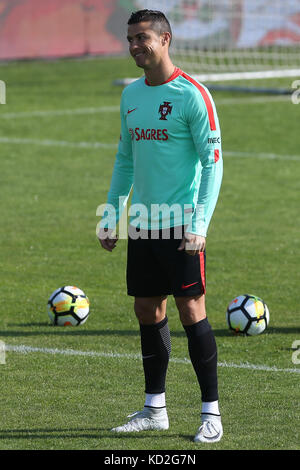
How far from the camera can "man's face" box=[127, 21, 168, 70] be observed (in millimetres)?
5652

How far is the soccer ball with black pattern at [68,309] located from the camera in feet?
27.9

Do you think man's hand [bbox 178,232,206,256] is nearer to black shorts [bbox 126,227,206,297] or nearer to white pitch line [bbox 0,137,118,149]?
black shorts [bbox 126,227,206,297]

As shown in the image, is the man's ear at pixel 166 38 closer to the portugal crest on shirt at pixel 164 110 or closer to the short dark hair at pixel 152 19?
the short dark hair at pixel 152 19

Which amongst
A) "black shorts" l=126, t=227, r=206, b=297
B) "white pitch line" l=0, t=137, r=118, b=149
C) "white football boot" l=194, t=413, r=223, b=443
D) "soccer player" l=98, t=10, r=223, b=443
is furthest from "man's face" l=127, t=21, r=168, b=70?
"white pitch line" l=0, t=137, r=118, b=149

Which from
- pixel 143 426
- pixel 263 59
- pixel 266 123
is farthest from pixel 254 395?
pixel 263 59

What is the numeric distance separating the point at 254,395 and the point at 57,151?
37.4 feet

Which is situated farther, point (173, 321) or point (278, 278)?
point (278, 278)

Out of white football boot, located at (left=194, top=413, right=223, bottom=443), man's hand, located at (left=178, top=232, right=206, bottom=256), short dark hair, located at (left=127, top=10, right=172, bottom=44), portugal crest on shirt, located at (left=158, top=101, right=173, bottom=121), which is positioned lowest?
white football boot, located at (left=194, top=413, right=223, bottom=443)

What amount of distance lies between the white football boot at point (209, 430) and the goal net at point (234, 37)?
21.0m

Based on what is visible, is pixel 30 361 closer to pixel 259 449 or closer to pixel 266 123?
pixel 259 449

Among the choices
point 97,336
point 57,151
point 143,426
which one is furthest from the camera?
point 57,151

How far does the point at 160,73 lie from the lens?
5727mm

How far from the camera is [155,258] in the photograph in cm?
587

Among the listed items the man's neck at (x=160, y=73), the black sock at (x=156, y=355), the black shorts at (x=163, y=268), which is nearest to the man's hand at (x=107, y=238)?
the black shorts at (x=163, y=268)
